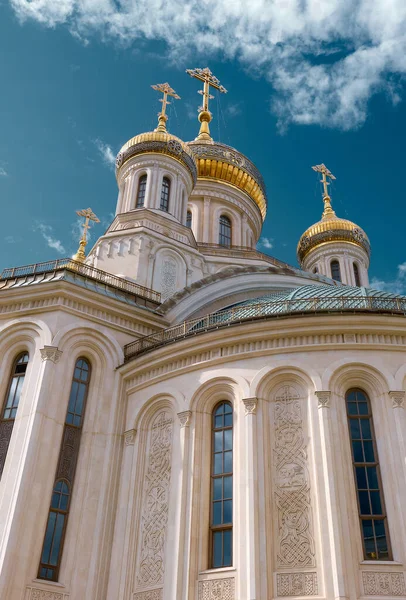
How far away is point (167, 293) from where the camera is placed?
2073cm

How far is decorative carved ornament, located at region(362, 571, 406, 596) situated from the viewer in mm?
11180

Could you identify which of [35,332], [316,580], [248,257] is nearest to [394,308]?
[316,580]

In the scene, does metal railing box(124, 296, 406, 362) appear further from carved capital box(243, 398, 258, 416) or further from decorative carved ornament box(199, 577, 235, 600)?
decorative carved ornament box(199, 577, 235, 600)

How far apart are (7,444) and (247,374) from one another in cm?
565

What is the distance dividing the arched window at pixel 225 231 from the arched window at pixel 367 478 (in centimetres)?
1505

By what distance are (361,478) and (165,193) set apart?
571 inches

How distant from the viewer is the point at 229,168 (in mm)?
29094

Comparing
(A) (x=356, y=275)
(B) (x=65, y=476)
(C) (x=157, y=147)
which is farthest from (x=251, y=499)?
(A) (x=356, y=275)

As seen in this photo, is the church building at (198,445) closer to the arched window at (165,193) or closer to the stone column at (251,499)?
the stone column at (251,499)

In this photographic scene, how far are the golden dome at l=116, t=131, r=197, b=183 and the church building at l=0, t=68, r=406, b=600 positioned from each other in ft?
27.1

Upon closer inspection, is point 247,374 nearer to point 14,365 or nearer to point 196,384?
point 196,384

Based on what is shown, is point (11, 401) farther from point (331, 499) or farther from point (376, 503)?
point (376, 503)

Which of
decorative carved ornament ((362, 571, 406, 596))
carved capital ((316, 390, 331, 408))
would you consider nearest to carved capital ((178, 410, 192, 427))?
carved capital ((316, 390, 331, 408))

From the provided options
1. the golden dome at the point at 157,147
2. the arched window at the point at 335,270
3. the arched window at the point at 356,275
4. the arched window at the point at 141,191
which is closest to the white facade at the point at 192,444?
the arched window at the point at 141,191
